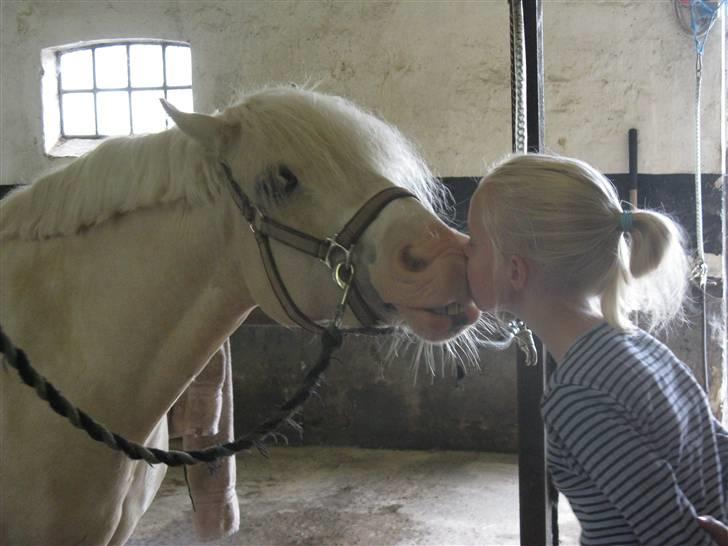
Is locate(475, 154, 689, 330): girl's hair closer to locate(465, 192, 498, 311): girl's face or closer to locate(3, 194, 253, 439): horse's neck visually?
locate(465, 192, 498, 311): girl's face

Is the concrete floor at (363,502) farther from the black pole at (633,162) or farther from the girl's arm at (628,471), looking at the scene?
the girl's arm at (628,471)

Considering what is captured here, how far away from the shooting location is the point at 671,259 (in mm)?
1049

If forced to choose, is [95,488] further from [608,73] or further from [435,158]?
[608,73]

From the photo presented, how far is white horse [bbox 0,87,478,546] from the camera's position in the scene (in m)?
1.15

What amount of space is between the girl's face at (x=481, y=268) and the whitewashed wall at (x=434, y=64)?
2630mm

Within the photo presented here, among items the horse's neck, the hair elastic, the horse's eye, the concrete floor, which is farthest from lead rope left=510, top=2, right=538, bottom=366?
the concrete floor

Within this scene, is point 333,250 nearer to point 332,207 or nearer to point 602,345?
point 332,207

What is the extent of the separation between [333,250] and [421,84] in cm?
280

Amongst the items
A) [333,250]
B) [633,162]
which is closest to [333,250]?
[333,250]

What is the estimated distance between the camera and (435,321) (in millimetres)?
1081

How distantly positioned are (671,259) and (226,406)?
1299 millimetres

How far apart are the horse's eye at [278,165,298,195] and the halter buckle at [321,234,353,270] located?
108mm

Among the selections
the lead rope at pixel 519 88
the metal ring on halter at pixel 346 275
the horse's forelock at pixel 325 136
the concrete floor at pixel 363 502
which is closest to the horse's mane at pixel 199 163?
the horse's forelock at pixel 325 136

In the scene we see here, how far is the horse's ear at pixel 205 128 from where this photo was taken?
1.12m
